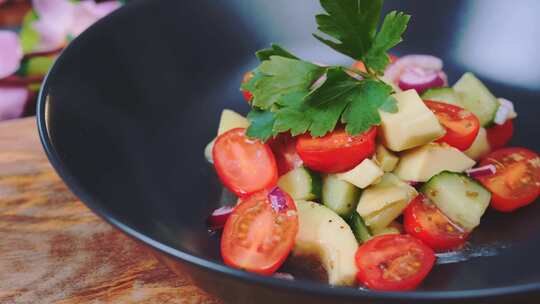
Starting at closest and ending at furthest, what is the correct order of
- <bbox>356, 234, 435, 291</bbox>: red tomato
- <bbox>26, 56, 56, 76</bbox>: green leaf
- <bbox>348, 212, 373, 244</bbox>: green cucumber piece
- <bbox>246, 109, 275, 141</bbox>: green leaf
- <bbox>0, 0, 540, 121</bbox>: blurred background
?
<bbox>356, 234, 435, 291</bbox>: red tomato < <bbox>348, 212, 373, 244</bbox>: green cucumber piece < <bbox>246, 109, 275, 141</bbox>: green leaf < <bbox>0, 0, 540, 121</bbox>: blurred background < <bbox>26, 56, 56, 76</bbox>: green leaf

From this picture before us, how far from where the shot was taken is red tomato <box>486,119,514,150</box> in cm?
181

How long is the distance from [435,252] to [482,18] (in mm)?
927

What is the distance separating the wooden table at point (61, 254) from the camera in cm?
154

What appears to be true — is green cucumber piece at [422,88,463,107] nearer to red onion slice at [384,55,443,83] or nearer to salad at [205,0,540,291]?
salad at [205,0,540,291]

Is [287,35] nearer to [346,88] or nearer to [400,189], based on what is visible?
[346,88]

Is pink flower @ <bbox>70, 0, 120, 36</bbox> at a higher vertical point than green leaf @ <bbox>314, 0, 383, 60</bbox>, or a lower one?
lower

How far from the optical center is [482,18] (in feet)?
7.00

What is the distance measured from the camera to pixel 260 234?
1387 mm

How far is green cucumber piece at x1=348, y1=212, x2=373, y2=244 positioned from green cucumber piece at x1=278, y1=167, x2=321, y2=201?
0.11 meters

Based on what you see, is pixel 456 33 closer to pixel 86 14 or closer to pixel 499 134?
pixel 499 134

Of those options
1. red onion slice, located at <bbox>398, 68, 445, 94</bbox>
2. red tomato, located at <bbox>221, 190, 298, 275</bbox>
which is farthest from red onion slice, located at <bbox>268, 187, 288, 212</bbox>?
red onion slice, located at <bbox>398, 68, 445, 94</bbox>

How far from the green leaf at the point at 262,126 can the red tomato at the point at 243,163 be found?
0.08ft

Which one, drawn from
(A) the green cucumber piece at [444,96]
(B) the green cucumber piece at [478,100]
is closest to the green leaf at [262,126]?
(A) the green cucumber piece at [444,96]

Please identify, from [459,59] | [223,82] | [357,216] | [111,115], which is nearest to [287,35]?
[223,82]
